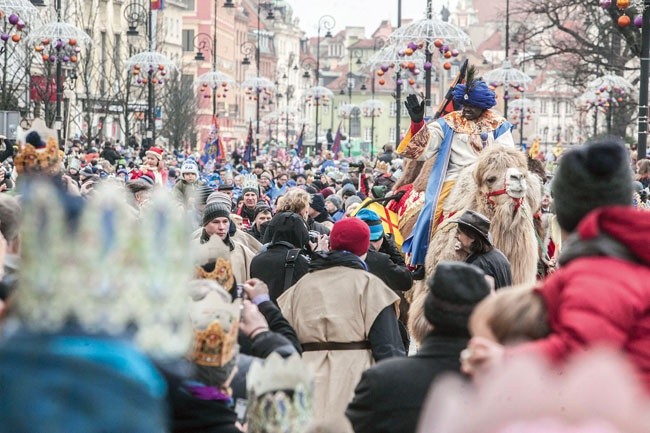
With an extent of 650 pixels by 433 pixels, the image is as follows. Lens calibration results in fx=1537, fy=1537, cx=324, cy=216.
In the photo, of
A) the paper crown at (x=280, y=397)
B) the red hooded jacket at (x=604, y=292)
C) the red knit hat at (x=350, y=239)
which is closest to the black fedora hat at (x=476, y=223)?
the red knit hat at (x=350, y=239)

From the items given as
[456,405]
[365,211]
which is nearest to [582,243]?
[456,405]

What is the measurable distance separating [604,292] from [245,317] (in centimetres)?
198

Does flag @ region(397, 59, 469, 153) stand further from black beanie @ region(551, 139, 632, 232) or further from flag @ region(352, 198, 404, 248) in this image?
black beanie @ region(551, 139, 632, 232)

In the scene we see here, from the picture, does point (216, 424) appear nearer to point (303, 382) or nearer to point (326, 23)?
point (303, 382)

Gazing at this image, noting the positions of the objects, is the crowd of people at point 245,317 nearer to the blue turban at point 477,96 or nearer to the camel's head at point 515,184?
the camel's head at point 515,184

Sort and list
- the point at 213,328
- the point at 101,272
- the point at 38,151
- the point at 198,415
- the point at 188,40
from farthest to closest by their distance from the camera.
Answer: the point at 188,40
the point at 38,151
the point at 198,415
the point at 213,328
the point at 101,272

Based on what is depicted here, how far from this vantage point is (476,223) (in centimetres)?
921

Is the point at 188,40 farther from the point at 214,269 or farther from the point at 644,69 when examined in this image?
the point at 214,269

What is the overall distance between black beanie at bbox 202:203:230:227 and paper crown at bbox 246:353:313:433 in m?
5.63

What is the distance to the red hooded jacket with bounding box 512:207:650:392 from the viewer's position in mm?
3566

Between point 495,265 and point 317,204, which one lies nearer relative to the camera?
point 495,265

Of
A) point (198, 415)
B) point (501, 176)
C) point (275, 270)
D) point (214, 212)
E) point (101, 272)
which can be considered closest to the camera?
point (101, 272)

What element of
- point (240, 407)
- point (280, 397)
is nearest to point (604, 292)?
point (280, 397)

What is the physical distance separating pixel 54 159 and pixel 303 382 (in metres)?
2.06
